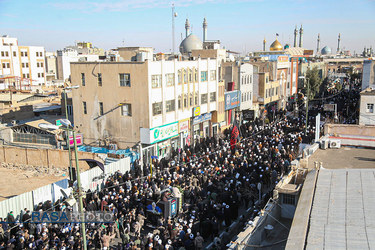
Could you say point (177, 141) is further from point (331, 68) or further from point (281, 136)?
point (331, 68)

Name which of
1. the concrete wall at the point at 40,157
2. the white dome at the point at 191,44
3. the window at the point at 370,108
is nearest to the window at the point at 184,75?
the concrete wall at the point at 40,157

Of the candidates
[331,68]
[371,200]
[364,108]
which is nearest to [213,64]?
[364,108]

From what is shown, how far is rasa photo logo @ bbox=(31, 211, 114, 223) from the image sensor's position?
13.6 m

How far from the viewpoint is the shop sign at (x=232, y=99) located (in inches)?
1426

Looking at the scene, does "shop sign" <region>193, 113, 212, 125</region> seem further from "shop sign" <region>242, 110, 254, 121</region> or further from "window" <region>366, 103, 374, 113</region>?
"window" <region>366, 103, 374, 113</region>

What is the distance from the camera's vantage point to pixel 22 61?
66375 mm

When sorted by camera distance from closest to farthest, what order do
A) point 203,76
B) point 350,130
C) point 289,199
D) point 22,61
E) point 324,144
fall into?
point 289,199, point 324,144, point 350,130, point 203,76, point 22,61

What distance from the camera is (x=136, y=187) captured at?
1817 centimetres

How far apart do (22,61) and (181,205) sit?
60.3 meters

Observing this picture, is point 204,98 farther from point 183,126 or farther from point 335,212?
point 335,212

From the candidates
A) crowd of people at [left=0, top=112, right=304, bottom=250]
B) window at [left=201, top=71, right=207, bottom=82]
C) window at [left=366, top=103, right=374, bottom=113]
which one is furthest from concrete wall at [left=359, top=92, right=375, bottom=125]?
window at [left=201, top=71, right=207, bottom=82]

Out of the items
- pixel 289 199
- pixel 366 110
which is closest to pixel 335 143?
pixel 289 199

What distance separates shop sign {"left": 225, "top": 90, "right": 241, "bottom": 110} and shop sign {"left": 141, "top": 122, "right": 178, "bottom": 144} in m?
9.42

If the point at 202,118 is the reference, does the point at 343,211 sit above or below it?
above
